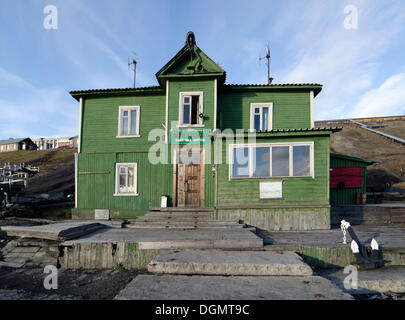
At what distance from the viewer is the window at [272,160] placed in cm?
916

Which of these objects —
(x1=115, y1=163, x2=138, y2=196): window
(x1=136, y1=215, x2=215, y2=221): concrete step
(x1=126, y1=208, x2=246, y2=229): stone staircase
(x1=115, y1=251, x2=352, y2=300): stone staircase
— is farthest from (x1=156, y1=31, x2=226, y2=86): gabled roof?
(x1=115, y1=251, x2=352, y2=300): stone staircase

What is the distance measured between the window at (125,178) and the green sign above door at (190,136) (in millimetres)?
3009

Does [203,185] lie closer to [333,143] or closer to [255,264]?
[255,264]

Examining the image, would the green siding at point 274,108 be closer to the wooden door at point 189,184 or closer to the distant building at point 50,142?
the wooden door at point 189,184

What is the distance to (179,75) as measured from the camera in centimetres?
1153

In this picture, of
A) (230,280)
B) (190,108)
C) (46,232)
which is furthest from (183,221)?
(190,108)

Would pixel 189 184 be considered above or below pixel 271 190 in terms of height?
above

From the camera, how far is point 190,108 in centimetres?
1163

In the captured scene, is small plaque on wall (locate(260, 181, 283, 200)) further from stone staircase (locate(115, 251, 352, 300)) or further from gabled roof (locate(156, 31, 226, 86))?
gabled roof (locate(156, 31, 226, 86))

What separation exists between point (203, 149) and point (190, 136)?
3.32ft

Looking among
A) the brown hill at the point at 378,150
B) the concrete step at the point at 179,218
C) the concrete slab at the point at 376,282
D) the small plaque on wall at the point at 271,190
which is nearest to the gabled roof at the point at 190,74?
the small plaque on wall at the point at 271,190

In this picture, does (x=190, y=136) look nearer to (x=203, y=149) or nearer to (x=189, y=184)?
(x=203, y=149)

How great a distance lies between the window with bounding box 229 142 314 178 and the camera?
30.0 feet

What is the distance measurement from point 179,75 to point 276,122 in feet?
20.3
